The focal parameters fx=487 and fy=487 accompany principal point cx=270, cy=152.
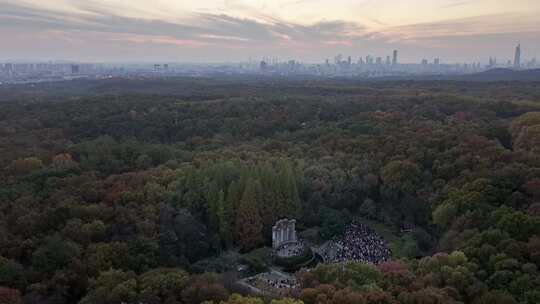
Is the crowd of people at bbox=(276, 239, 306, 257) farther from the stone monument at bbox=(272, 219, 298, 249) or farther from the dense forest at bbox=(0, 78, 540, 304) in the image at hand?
the dense forest at bbox=(0, 78, 540, 304)

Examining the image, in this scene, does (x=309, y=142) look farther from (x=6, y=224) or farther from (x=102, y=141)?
(x=6, y=224)

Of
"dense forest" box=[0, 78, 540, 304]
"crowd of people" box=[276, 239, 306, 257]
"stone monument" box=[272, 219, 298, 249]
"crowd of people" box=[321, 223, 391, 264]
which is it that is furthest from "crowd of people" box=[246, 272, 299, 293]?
"stone monument" box=[272, 219, 298, 249]

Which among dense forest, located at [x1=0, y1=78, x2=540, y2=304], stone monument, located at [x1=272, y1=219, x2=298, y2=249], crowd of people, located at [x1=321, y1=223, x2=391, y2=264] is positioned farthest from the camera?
stone monument, located at [x1=272, y1=219, x2=298, y2=249]

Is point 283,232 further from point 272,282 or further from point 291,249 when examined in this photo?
point 272,282

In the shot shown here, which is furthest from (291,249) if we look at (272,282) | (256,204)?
(272,282)

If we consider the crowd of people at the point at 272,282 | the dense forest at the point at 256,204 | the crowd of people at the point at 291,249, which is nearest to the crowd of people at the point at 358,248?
the dense forest at the point at 256,204

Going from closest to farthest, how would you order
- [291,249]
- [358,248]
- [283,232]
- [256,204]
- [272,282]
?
[272,282] < [291,249] < [358,248] < [283,232] < [256,204]
